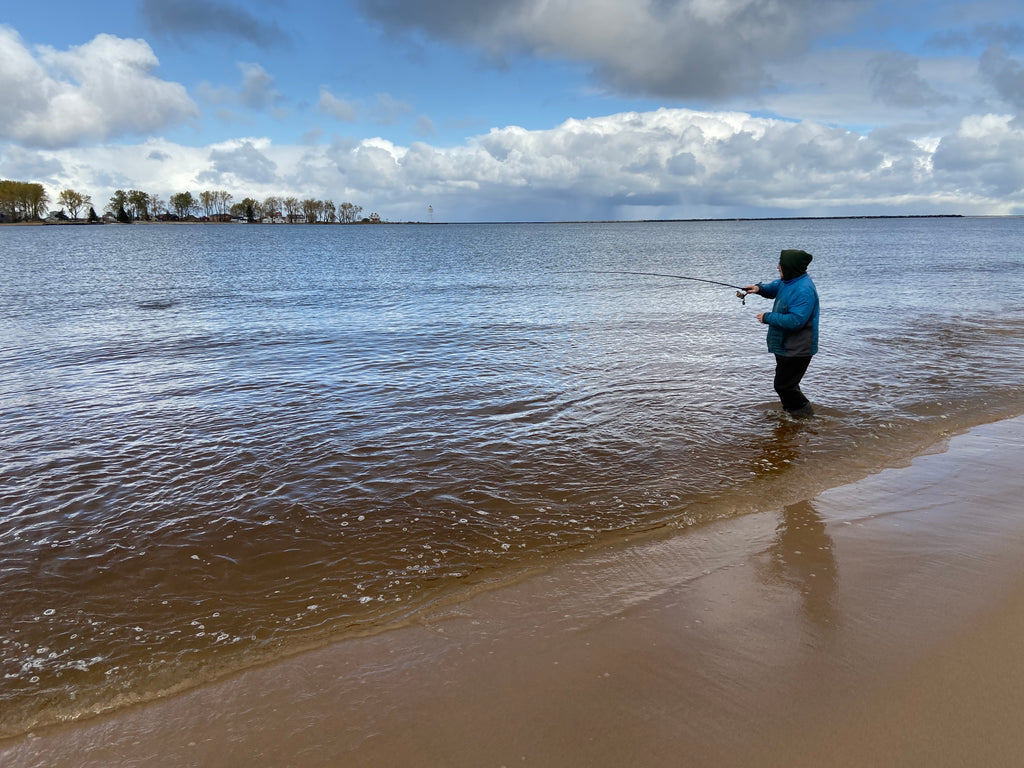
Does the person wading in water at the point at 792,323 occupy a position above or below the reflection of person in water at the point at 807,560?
above

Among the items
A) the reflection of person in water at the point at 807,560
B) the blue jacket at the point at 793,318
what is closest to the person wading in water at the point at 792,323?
the blue jacket at the point at 793,318

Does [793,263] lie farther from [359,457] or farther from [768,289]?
[359,457]

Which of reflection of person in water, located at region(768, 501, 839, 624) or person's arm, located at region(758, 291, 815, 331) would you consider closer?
reflection of person in water, located at region(768, 501, 839, 624)

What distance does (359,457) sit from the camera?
8.20 metres

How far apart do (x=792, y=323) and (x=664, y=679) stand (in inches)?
255

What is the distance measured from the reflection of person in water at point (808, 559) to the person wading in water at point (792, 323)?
3399mm

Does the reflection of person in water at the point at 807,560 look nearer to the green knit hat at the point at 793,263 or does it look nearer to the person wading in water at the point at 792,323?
the person wading in water at the point at 792,323

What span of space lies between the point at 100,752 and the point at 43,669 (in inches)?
46.7

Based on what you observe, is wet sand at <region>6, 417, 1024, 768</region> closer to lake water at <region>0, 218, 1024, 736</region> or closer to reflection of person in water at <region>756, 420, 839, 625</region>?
reflection of person in water at <region>756, 420, 839, 625</region>

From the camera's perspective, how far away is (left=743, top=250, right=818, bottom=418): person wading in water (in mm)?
8805

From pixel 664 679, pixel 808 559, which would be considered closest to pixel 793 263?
pixel 808 559

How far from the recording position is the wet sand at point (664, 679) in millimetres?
3270

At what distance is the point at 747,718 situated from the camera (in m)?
3.41

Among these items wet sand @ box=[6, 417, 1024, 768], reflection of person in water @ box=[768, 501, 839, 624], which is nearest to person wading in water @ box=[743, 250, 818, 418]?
reflection of person in water @ box=[768, 501, 839, 624]
